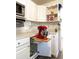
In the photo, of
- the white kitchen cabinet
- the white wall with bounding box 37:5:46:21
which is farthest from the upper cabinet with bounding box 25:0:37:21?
the white kitchen cabinet

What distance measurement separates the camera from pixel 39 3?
4.92 metres

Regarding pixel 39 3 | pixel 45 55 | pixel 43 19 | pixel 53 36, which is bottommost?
pixel 45 55

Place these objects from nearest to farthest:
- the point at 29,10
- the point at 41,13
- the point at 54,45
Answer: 1. the point at 29,10
2. the point at 54,45
3. the point at 41,13

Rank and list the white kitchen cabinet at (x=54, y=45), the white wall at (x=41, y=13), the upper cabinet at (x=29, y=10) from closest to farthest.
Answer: the upper cabinet at (x=29, y=10) < the white kitchen cabinet at (x=54, y=45) < the white wall at (x=41, y=13)

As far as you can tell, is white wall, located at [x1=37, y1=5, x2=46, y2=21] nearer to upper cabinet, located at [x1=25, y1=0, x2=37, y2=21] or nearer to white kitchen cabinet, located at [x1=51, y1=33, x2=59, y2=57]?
upper cabinet, located at [x1=25, y1=0, x2=37, y2=21]

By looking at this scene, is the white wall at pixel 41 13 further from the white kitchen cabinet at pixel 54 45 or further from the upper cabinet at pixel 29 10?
the white kitchen cabinet at pixel 54 45

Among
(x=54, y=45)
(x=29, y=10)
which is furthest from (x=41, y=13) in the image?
(x=54, y=45)

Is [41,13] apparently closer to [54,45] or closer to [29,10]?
[29,10]

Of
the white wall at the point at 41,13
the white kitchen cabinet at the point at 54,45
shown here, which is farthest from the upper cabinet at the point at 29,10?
the white kitchen cabinet at the point at 54,45
